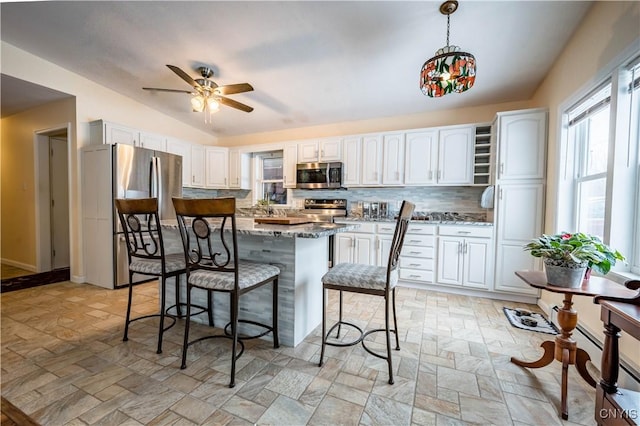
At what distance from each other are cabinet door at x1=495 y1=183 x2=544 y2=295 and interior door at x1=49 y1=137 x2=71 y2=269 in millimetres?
6599

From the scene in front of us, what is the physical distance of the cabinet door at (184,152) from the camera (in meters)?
4.38

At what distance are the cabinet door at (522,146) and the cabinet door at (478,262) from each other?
833 millimetres

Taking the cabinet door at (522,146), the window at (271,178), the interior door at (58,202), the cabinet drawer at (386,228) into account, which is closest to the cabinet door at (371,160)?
the cabinet drawer at (386,228)

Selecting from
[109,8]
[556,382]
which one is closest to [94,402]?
[556,382]

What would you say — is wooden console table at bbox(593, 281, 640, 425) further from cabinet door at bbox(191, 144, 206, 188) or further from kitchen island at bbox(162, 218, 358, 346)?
cabinet door at bbox(191, 144, 206, 188)

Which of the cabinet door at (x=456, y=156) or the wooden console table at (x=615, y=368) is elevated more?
the cabinet door at (x=456, y=156)

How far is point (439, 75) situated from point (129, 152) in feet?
12.3

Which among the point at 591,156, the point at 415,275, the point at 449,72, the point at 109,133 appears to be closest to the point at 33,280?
the point at 109,133

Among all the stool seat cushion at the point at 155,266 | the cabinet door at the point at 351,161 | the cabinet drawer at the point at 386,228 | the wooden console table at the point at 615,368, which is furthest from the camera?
the cabinet door at the point at 351,161

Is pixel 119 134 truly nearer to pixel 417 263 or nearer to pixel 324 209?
pixel 324 209

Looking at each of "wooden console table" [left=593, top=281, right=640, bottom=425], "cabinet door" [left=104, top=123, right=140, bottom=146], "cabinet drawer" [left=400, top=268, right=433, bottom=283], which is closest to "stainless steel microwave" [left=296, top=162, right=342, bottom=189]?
"cabinet drawer" [left=400, top=268, right=433, bottom=283]

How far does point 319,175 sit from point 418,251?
1.96 m

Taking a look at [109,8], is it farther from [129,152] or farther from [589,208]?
[589,208]

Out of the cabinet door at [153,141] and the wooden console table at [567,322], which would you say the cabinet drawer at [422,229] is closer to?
the wooden console table at [567,322]
